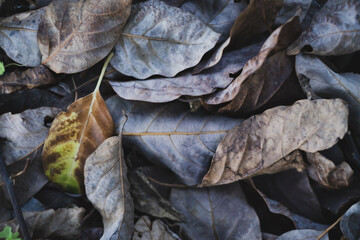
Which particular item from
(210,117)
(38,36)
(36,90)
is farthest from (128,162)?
(38,36)

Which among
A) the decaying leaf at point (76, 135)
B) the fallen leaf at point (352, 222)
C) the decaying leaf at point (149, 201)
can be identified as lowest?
the fallen leaf at point (352, 222)

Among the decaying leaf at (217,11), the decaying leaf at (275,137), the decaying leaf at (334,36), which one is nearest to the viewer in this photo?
the decaying leaf at (275,137)

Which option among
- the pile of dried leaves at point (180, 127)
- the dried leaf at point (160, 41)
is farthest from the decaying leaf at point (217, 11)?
the dried leaf at point (160, 41)

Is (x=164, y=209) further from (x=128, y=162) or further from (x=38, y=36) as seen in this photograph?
(x=38, y=36)

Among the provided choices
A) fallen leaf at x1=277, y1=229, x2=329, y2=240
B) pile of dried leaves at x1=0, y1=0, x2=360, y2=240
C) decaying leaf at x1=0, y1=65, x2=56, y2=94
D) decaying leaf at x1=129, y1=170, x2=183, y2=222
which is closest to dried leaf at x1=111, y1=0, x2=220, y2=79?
pile of dried leaves at x1=0, y1=0, x2=360, y2=240

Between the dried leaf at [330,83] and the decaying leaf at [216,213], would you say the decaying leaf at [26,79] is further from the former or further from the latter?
the dried leaf at [330,83]

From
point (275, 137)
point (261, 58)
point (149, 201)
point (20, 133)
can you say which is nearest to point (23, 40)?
point (20, 133)
